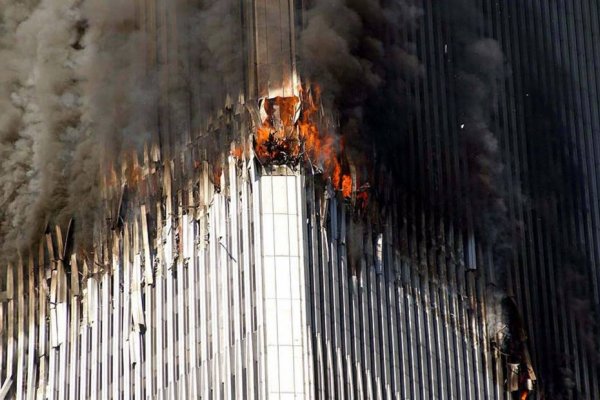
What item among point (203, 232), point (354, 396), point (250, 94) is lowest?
point (354, 396)

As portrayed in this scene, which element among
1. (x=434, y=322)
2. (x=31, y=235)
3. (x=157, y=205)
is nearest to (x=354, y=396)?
(x=434, y=322)

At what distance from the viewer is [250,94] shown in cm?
10919

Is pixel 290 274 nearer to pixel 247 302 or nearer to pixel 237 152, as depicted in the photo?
pixel 247 302

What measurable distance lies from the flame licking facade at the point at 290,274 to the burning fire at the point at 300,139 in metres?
0.10

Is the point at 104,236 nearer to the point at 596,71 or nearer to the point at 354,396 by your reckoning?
the point at 354,396

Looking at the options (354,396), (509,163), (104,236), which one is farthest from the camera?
(509,163)

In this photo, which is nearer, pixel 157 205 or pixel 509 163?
pixel 157 205

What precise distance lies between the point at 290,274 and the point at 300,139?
316 inches

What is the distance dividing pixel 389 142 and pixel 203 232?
13.4 meters

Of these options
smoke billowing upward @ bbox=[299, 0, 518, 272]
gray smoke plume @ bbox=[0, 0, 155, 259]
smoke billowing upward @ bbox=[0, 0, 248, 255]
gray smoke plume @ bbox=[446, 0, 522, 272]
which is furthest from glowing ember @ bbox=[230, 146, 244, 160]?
gray smoke plume @ bbox=[446, 0, 522, 272]

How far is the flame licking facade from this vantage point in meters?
105

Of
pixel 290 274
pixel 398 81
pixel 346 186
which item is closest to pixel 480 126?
pixel 398 81

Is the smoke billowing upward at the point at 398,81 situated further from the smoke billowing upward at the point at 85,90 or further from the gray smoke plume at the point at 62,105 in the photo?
the gray smoke plume at the point at 62,105

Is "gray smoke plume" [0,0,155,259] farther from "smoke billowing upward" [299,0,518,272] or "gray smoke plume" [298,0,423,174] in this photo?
"smoke billowing upward" [299,0,518,272]
